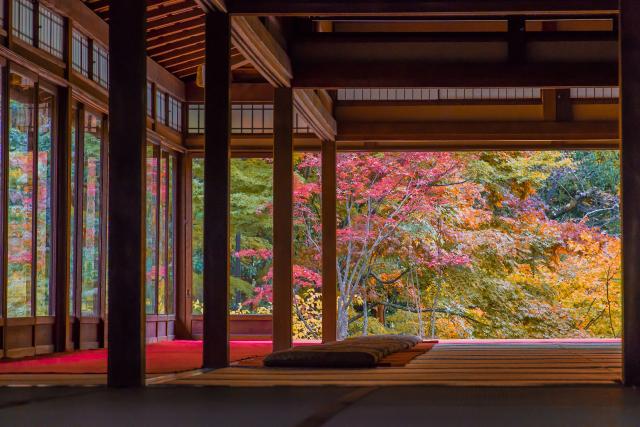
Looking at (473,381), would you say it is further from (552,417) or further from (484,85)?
(484,85)

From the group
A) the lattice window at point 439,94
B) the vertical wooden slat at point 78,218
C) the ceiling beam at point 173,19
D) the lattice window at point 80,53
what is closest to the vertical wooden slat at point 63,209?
the lattice window at point 80,53

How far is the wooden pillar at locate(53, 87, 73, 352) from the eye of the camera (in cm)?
851

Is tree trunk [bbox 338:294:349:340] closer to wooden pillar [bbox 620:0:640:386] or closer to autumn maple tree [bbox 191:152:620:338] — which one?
autumn maple tree [bbox 191:152:620:338]

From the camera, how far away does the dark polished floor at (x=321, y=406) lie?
3406mm

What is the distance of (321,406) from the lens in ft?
12.5

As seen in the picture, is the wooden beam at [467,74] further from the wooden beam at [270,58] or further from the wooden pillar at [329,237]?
the wooden pillar at [329,237]

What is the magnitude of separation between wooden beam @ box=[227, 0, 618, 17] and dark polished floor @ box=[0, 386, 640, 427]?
2461 millimetres

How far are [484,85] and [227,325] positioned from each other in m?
3.15

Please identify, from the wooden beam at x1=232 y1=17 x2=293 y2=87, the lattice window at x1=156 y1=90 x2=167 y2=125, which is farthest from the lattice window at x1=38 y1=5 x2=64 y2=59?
the lattice window at x1=156 y1=90 x2=167 y2=125

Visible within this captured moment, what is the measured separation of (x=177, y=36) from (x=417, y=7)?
16.5 ft

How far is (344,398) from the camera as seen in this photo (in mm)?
4141

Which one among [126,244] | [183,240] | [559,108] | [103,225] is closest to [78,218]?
[103,225]

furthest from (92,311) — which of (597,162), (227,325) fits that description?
(597,162)

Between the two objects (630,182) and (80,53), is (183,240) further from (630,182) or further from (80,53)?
(630,182)
